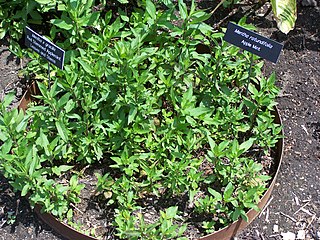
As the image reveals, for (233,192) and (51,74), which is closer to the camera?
(233,192)

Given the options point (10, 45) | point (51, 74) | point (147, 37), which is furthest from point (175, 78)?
point (10, 45)

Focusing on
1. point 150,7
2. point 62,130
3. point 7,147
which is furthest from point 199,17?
point 7,147

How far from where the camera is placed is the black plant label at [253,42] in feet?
10.5

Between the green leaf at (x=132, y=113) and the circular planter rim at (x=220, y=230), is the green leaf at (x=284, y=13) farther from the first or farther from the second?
the green leaf at (x=132, y=113)

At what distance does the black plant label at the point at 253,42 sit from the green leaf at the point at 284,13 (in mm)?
523

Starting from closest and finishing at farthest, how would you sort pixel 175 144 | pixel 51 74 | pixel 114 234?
pixel 114 234 < pixel 175 144 < pixel 51 74

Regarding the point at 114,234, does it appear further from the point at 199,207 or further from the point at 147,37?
the point at 147,37

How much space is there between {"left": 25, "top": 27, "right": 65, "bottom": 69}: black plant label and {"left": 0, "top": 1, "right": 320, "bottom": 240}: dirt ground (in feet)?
2.07

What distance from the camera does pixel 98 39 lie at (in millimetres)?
3506

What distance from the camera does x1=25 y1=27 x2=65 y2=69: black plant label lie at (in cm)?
312

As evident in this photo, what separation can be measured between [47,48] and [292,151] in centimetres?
155

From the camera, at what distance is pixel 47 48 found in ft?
10.3

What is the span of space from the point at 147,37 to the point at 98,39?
0.29 metres

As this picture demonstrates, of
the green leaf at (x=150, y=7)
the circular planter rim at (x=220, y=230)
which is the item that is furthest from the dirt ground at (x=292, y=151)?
the green leaf at (x=150, y=7)
